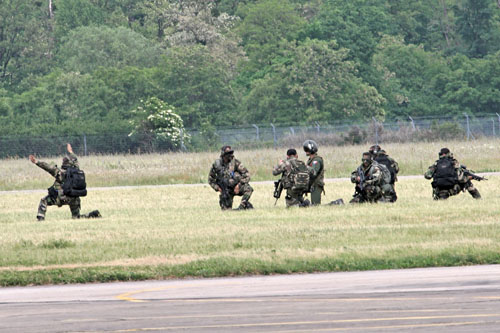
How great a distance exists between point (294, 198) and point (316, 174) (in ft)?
2.31

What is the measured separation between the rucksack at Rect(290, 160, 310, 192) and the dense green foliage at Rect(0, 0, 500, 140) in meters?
37.2

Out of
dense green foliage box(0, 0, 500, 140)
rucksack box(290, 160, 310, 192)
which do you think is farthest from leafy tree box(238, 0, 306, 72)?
rucksack box(290, 160, 310, 192)

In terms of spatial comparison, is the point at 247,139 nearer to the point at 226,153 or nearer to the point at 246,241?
the point at 226,153

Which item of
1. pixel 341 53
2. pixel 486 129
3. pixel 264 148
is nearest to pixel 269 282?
pixel 264 148

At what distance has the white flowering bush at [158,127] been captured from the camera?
57.0 meters

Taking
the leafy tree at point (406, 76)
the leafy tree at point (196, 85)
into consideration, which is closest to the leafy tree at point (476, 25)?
the leafy tree at point (406, 76)

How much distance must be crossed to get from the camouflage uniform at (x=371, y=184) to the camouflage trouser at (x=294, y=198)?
1136mm

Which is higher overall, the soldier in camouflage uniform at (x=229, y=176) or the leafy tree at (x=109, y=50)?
the leafy tree at (x=109, y=50)

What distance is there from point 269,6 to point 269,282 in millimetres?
76213

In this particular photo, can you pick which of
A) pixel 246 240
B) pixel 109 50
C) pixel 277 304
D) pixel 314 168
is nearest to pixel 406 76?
pixel 109 50

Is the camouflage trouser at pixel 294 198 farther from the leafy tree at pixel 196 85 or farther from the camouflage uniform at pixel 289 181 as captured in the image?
the leafy tree at pixel 196 85

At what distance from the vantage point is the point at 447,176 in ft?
68.6

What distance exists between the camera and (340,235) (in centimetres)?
1571

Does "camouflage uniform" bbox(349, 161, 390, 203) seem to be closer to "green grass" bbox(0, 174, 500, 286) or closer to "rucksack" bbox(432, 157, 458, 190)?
"green grass" bbox(0, 174, 500, 286)
